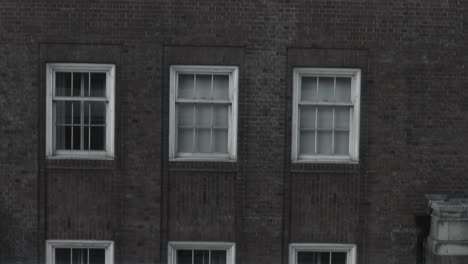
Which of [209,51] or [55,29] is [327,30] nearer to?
[209,51]

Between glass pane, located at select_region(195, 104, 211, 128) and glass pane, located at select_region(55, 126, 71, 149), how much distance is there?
2.42m

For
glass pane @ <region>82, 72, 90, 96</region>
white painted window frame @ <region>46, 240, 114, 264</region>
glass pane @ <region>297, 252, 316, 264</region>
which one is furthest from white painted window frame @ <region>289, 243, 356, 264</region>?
glass pane @ <region>82, 72, 90, 96</region>

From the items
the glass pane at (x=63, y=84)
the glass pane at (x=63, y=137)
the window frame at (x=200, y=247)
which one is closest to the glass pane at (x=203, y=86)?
the glass pane at (x=63, y=84)

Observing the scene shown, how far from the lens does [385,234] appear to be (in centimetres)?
946

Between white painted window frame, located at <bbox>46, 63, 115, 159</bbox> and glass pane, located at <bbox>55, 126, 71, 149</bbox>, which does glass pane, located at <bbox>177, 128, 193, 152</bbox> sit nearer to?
white painted window frame, located at <bbox>46, 63, 115, 159</bbox>

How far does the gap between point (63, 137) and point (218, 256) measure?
3672 millimetres

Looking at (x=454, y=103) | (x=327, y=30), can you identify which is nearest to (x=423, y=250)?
(x=454, y=103)

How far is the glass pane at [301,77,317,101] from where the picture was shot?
9.56m

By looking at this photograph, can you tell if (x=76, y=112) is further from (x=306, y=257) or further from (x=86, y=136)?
(x=306, y=257)

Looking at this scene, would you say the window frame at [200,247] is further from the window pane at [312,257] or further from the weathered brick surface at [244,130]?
the window pane at [312,257]

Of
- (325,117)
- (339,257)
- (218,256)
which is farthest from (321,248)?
(325,117)

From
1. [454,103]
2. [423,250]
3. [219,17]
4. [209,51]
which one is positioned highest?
[219,17]

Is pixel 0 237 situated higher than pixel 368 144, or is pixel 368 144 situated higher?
pixel 368 144

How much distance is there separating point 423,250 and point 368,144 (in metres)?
2.20
